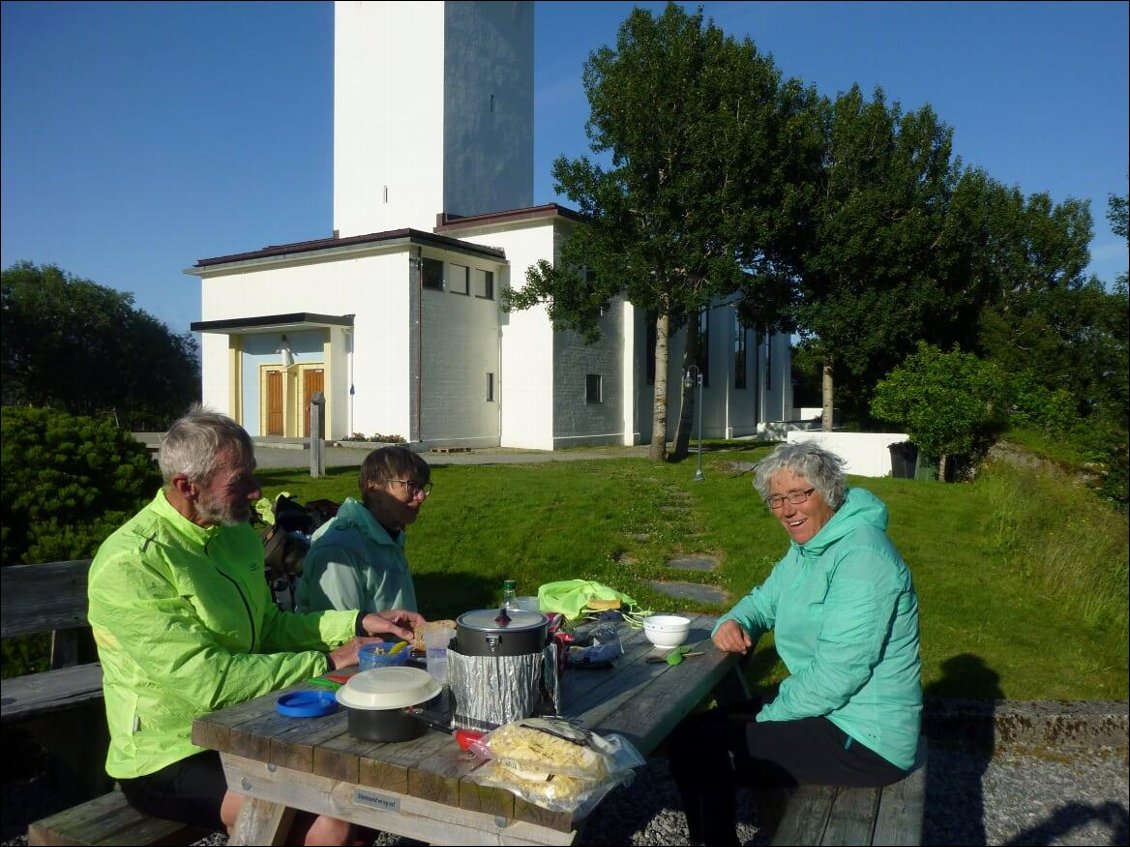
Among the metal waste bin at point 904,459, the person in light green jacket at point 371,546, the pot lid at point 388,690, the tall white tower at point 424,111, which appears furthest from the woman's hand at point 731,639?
the tall white tower at point 424,111

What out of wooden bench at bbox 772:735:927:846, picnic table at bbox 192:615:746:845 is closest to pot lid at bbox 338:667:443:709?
picnic table at bbox 192:615:746:845

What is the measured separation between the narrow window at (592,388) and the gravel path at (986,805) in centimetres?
2251

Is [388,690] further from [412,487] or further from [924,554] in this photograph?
[924,554]

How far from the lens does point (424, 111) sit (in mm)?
28406

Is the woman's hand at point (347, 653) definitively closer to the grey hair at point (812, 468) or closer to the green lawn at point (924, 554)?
the grey hair at point (812, 468)

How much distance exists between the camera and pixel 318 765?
7.76 feet

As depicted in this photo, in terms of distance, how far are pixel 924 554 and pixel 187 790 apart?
26.5ft

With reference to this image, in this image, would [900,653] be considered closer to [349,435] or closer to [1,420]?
[1,420]

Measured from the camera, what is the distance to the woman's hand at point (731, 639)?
3.65m

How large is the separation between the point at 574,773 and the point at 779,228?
68.6 feet

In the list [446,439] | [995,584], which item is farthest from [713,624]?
[446,439]

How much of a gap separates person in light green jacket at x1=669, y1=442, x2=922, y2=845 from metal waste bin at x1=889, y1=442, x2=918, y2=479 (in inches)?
583

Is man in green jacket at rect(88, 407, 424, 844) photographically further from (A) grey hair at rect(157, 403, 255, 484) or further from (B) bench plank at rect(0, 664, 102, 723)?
(B) bench plank at rect(0, 664, 102, 723)

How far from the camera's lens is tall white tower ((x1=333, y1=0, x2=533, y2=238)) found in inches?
1116
